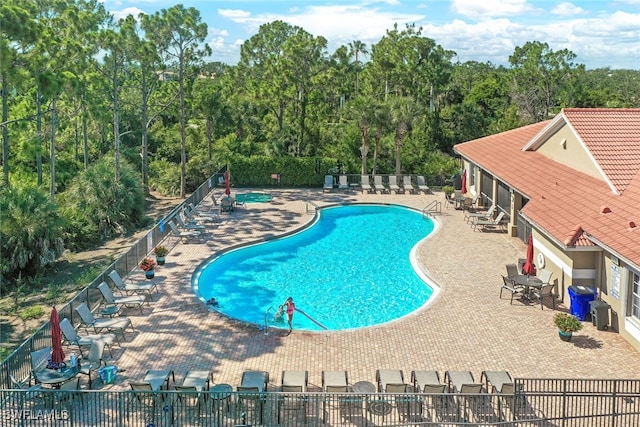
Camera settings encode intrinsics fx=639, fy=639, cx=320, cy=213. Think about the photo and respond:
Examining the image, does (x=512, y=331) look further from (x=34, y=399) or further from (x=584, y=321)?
(x=34, y=399)

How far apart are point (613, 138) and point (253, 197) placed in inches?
816

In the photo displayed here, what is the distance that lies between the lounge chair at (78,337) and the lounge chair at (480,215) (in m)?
19.8

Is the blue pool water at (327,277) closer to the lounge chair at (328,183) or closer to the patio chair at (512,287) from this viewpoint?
the patio chair at (512,287)

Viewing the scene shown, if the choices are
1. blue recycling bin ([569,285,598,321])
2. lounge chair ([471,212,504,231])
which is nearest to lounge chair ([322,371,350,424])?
blue recycling bin ([569,285,598,321])

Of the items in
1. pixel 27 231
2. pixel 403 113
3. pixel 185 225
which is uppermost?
pixel 403 113

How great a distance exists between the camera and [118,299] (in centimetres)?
1947

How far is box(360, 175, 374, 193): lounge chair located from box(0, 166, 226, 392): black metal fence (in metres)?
12.6

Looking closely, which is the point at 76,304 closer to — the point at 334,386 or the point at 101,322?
the point at 101,322

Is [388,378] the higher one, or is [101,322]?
[101,322]

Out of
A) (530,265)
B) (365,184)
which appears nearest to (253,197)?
(365,184)

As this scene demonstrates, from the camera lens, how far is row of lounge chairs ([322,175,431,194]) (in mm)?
39844

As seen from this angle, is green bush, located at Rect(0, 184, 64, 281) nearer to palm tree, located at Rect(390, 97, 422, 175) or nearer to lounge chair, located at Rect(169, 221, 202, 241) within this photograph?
lounge chair, located at Rect(169, 221, 202, 241)

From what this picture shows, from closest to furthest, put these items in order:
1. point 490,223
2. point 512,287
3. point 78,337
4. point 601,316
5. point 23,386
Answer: point 23,386
point 78,337
point 601,316
point 512,287
point 490,223

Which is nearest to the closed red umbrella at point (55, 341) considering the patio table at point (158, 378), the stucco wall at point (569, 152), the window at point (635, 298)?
the patio table at point (158, 378)
